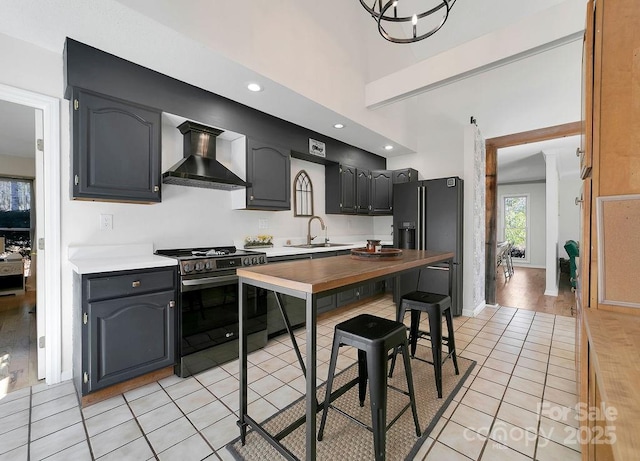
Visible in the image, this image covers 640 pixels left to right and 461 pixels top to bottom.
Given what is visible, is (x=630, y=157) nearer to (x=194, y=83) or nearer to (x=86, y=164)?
(x=194, y=83)

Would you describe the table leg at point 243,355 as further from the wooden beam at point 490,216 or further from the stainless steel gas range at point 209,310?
the wooden beam at point 490,216

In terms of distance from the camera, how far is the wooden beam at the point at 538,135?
3.79m

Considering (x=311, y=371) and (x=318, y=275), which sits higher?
(x=318, y=275)

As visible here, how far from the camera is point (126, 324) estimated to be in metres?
1.97

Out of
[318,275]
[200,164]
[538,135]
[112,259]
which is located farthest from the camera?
[538,135]

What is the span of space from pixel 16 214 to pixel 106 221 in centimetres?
484

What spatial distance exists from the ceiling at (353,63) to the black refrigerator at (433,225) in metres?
0.92

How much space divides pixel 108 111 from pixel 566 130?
5.25 meters

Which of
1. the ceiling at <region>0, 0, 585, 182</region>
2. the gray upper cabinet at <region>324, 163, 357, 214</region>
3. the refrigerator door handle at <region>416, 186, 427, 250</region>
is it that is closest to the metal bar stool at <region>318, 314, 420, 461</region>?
the ceiling at <region>0, 0, 585, 182</region>

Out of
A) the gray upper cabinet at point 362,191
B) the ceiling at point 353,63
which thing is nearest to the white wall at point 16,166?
the ceiling at point 353,63

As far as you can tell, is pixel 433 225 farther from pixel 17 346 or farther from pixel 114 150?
pixel 17 346

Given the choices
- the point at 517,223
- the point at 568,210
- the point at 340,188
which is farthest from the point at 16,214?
the point at 568,210

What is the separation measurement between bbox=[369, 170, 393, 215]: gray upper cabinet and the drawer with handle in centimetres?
329

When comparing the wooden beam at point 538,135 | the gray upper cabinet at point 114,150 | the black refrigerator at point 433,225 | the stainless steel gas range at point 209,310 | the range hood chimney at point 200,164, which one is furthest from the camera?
the wooden beam at point 538,135
